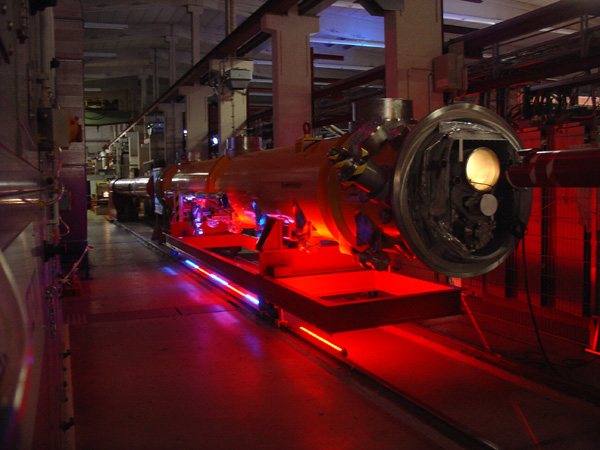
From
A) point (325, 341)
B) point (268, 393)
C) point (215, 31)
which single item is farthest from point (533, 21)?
point (215, 31)

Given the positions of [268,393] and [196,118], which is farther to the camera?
[196,118]

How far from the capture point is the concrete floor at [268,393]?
2975 millimetres

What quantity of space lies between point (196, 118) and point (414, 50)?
7.25 m

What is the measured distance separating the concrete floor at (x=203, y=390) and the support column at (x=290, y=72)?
2543 mm

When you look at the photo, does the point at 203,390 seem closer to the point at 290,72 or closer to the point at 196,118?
the point at 290,72

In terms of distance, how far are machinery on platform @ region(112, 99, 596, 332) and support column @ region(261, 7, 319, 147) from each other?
218 cm

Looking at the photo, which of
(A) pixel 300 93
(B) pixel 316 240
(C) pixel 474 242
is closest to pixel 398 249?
(C) pixel 474 242

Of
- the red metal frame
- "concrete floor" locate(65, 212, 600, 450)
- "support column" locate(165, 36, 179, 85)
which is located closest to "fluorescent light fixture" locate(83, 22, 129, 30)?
"support column" locate(165, 36, 179, 85)

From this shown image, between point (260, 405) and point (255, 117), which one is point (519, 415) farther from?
point (255, 117)

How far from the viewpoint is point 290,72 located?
23.6 feet

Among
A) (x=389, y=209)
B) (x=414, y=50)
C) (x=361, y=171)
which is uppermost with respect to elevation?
(x=414, y=50)

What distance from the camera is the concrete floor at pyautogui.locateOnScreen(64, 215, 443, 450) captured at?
9.80 ft

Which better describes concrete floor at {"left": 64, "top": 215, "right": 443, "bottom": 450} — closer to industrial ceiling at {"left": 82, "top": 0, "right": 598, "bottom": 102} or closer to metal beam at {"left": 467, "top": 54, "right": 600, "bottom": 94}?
metal beam at {"left": 467, "top": 54, "right": 600, "bottom": 94}

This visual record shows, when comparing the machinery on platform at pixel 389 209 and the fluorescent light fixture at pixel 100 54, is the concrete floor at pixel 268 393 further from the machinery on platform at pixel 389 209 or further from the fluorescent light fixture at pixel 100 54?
the fluorescent light fixture at pixel 100 54
